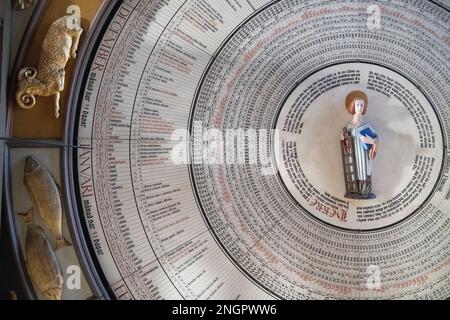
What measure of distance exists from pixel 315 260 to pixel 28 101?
5.71ft

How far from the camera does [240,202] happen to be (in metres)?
3.12

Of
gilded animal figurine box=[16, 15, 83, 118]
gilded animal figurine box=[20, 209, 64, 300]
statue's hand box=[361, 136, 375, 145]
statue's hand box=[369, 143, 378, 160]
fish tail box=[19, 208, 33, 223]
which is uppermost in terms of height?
gilded animal figurine box=[16, 15, 83, 118]

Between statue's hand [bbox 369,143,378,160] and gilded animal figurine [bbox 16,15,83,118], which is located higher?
gilded animal figurine [bbox 16,15,83,118]

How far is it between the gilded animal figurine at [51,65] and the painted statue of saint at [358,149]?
4.92ft

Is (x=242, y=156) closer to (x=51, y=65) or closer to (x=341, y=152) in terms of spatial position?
(x=341, y=152)

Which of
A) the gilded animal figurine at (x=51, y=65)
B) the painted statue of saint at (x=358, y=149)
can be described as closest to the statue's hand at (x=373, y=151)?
the painted statue of saint at (x=358, y=149)

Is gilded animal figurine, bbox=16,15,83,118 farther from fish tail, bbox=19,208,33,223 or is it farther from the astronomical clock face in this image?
fish tail, bbox=19,208,33,223

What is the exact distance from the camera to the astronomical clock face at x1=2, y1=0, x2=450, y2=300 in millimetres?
2873

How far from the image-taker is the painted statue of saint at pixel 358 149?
118 inches

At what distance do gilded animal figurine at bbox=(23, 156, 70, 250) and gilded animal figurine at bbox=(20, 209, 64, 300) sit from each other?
5cm

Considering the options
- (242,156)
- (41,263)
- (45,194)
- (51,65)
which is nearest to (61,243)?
(41,263)

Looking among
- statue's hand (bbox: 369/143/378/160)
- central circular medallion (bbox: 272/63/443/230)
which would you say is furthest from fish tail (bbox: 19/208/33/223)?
statue's hand (bbox: 369/143/378/160)

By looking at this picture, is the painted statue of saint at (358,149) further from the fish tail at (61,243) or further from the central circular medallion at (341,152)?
the fish tail at (61,243)
